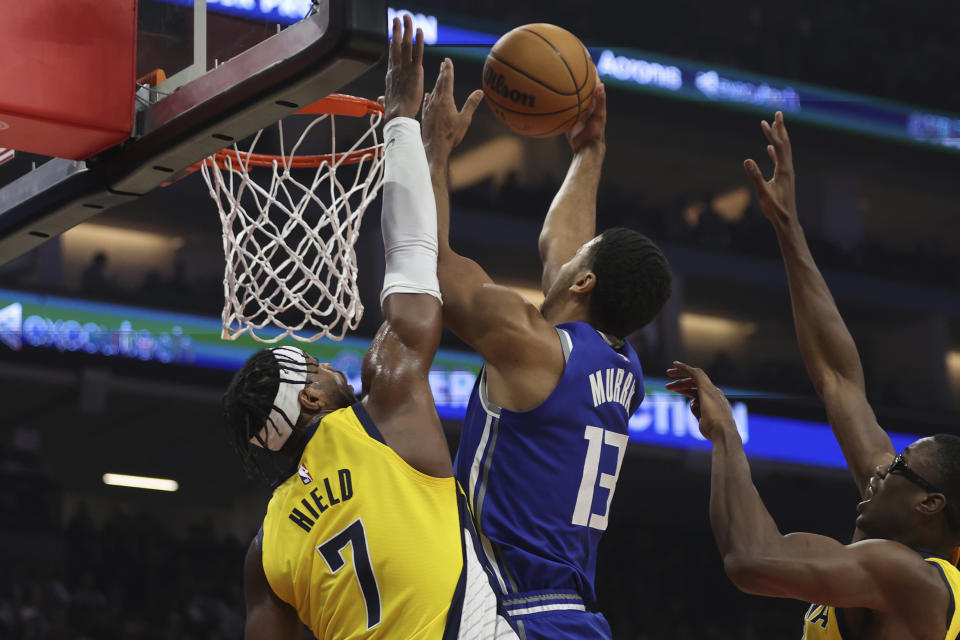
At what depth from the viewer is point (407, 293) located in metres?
2.58

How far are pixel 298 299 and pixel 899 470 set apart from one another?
198cm

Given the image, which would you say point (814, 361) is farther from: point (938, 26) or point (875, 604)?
point (938, 26)

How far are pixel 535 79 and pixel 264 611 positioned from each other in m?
1.59

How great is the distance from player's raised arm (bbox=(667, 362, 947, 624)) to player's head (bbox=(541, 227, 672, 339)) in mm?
466

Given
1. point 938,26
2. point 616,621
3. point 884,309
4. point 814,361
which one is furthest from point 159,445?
point 938,26

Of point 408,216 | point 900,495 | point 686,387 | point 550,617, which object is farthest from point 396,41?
point 900,495

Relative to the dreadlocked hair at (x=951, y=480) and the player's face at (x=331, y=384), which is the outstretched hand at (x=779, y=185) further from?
the player's face at (x=331, y=384)

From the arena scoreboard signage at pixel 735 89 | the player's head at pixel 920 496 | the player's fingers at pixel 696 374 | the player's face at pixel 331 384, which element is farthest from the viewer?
the arena scoreboard signage at pixel 735 89

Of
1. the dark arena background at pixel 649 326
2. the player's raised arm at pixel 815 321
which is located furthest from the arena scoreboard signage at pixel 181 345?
the player's raised arm at pixel 815 321

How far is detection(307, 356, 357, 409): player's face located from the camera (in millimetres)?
2676

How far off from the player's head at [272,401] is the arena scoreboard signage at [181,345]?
8634 millimetres

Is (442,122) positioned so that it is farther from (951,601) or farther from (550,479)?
(951,601)

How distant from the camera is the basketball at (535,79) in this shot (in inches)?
126

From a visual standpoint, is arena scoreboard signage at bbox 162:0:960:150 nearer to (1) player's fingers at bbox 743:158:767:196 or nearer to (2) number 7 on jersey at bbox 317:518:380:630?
(1) player's fingers at bbox 743:158:767:196
